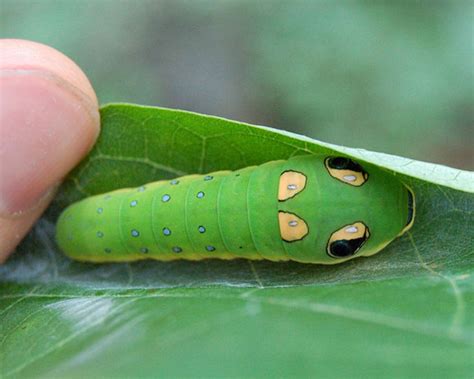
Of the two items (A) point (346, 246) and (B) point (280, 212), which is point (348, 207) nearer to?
(A) point (346, 246)

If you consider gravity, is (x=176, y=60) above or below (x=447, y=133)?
above

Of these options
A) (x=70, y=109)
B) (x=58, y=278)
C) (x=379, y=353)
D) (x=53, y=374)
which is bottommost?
(x=58, y=278)

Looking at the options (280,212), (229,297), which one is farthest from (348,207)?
(229,297)

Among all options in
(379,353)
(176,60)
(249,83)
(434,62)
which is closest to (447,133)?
(434,62)

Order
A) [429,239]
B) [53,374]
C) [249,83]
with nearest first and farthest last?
1. [53,374]
2. [429,239]
3. [249,83]

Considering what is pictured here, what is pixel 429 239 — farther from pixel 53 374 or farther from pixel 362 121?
pixel 362 121

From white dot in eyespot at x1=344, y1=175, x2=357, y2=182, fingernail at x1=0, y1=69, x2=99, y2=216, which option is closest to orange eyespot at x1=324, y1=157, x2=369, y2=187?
white dot in eyespot at x1=344, y1=175, x2=357, y2=182

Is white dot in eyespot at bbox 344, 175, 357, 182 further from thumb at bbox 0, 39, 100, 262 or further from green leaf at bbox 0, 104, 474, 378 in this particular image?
thumb at bbox 0, 39, 100, 262

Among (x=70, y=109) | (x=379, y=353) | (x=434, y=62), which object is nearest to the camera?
(x=379, y=353)
